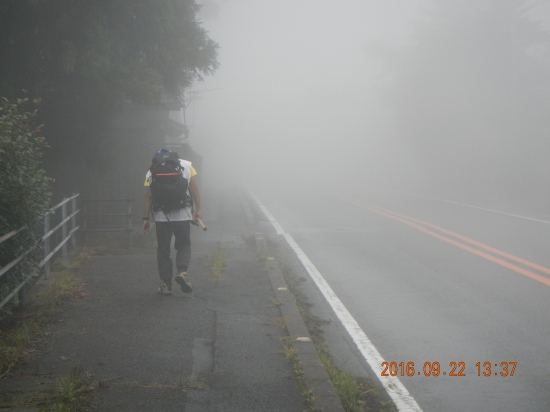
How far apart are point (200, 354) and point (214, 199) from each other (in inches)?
799

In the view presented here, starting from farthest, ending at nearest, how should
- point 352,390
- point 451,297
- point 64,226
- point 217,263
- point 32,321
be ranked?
point 217,263
point 64,226
point 451,297
point 32,321
point 352,390

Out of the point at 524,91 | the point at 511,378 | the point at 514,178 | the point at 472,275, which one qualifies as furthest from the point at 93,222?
the point at 524,91

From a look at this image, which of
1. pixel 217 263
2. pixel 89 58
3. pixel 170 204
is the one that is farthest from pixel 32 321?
pixel 89 58

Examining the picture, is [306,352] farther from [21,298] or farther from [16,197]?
[21,298]

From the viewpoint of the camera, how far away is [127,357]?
16.8 ft

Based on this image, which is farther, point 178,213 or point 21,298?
point 178,213

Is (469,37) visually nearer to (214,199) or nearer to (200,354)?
(214,199)

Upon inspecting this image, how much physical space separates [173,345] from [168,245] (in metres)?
2.12

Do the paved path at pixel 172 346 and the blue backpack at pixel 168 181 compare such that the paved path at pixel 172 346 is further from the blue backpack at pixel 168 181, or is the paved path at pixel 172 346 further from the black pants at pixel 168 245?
the blue backpack at pixel 168 181

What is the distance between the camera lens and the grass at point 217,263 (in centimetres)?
881

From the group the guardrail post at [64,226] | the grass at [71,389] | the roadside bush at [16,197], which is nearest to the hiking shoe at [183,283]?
the roadside bush at [16,197]

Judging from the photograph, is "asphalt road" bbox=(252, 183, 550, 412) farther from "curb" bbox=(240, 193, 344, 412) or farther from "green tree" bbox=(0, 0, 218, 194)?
"green tree" bbox=(0, 0, 218, 194)

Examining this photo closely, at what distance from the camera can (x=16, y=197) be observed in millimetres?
5809

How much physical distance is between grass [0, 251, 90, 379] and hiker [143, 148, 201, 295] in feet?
3.53
